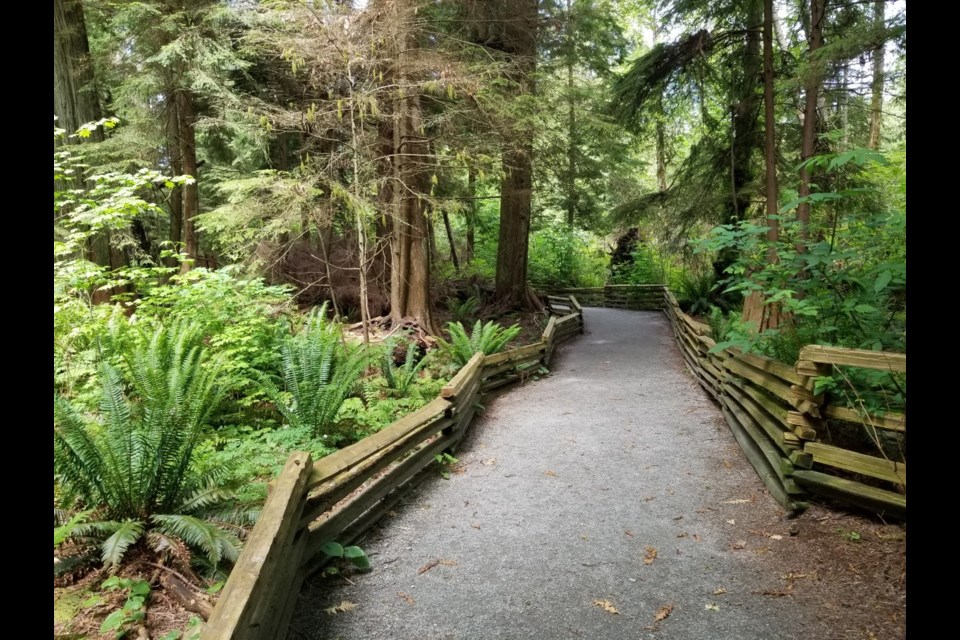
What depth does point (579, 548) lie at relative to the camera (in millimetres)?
3910

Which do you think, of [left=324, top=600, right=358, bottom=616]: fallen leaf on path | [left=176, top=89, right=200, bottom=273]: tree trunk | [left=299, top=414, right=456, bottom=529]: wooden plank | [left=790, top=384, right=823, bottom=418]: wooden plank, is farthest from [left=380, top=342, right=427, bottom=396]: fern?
[left=176, top=89, right=200, bottom=273]: tree trunk

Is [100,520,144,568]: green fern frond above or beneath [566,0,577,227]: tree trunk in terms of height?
beneath

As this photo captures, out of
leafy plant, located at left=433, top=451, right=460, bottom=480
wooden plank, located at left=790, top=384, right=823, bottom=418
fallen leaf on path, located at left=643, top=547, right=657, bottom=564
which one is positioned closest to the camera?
fallen leaf on path, located at left=643, top=547, right=657, bottom=564

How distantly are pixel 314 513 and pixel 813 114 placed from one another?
9.03 metres

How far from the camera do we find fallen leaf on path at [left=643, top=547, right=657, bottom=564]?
3.71 meters

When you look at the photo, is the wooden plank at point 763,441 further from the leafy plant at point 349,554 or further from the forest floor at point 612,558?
the leafy plant at point 349,554

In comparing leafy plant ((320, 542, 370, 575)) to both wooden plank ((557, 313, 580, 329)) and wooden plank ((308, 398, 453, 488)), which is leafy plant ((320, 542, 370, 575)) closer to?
wooden plank ((308, 398, 453, 488))

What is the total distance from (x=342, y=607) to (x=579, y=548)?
1806mm

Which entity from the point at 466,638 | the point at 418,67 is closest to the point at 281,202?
the point at 418,67

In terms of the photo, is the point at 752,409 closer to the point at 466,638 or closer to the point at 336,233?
the point at 466,638

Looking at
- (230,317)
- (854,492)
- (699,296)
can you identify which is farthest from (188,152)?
(699,296)

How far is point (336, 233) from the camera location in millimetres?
13266

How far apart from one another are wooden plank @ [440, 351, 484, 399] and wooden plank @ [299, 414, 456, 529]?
0.30 m

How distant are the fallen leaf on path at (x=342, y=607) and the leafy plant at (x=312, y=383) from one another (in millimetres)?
2246
